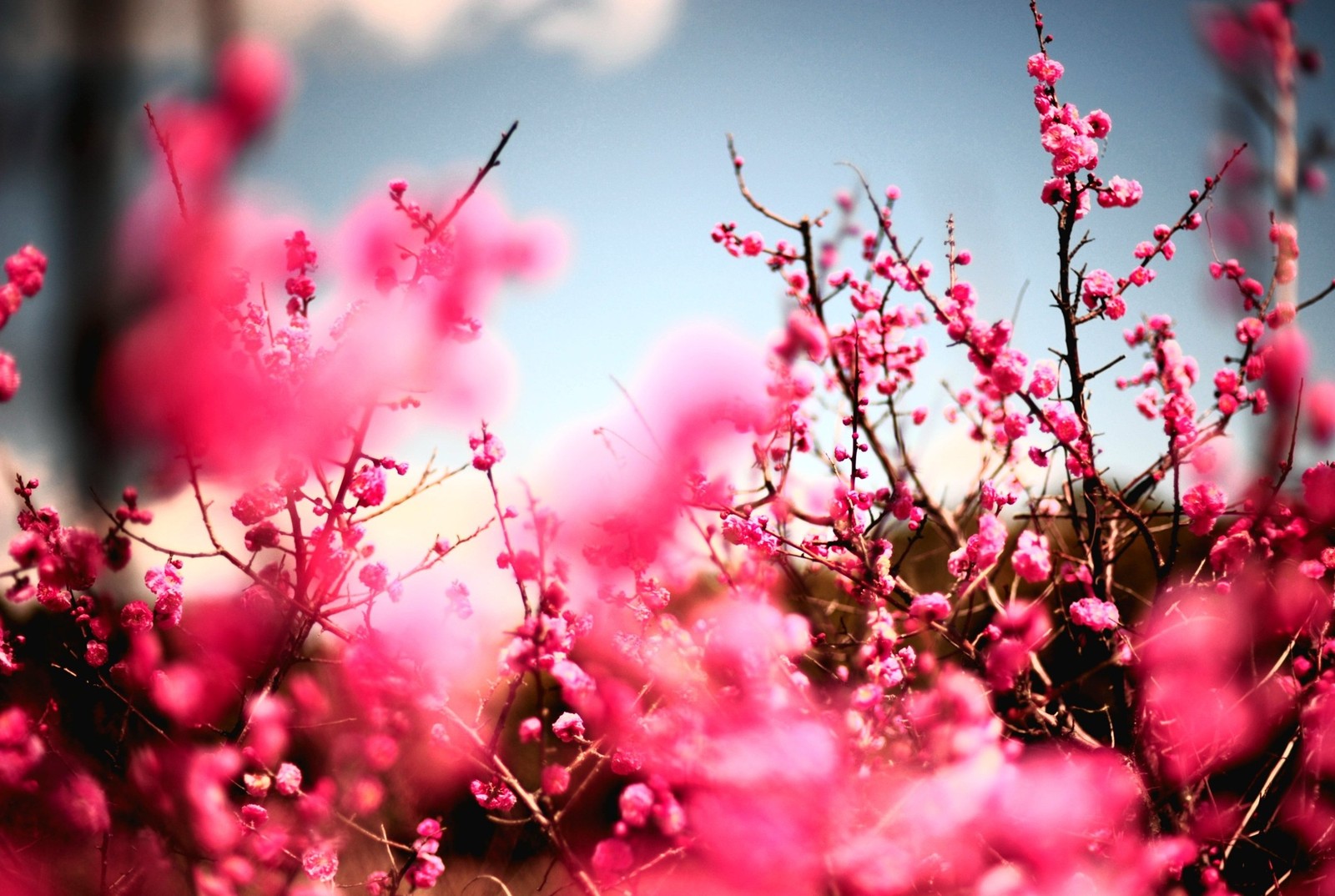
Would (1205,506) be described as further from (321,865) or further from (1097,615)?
(321,865)

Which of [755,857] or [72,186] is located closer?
[72,186]

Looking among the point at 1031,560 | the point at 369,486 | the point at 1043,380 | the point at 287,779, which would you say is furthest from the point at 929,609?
the point at 287,779

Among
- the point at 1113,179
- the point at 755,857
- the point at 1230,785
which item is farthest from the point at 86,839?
the point at 1230,785

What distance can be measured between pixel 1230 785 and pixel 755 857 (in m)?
3.97

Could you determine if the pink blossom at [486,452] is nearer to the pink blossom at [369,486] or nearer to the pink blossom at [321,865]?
the pink blossom at [369,486]

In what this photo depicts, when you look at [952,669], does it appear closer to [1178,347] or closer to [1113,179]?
[1178,347]

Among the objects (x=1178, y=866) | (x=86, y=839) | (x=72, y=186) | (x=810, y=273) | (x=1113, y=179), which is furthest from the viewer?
(x=1113, y=179)

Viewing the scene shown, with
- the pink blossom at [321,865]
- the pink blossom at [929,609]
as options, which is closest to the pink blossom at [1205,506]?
the pink blossom at [929,609]

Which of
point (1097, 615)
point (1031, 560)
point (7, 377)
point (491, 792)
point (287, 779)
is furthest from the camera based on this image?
point (491, 792)

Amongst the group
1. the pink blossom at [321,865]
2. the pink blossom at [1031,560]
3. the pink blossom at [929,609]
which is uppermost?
the pink blossom at [1031,560]

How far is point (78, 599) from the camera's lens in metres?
2.88

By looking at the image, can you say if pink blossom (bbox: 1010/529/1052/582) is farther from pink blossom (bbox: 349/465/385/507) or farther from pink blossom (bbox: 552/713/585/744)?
pink blossom (bbox: 349/465/385/507)

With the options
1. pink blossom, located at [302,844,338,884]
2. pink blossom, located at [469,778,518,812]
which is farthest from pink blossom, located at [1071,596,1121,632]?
pink blossom, located at [302,844,338,884]

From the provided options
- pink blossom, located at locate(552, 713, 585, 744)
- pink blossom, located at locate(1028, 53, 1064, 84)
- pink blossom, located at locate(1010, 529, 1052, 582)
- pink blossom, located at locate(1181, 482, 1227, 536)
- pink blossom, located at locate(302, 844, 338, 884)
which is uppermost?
pink blossom, located at locate(1028, 53, 1064, 84)
